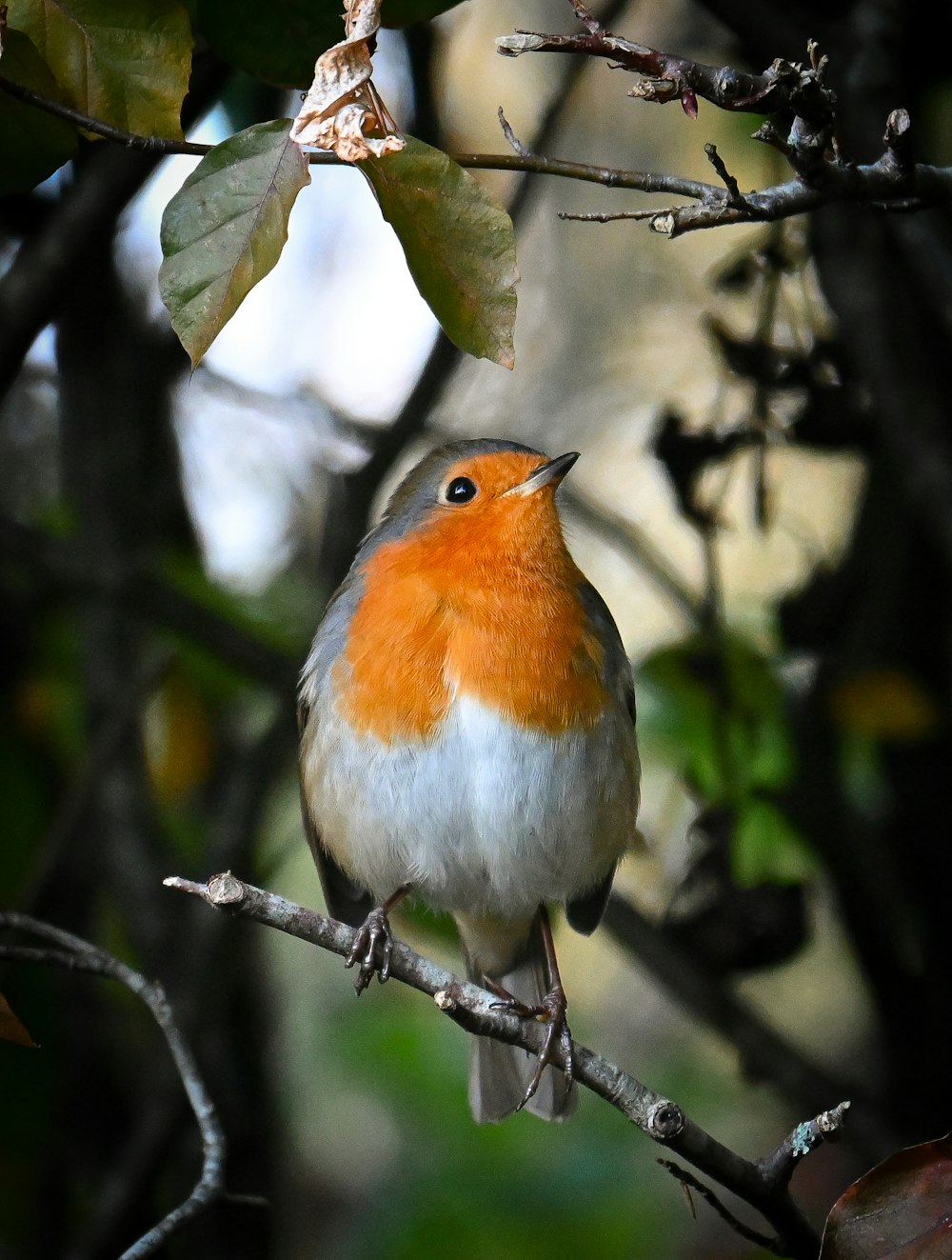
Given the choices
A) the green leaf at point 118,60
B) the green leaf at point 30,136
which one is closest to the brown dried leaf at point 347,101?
the green leaf at point 118,60

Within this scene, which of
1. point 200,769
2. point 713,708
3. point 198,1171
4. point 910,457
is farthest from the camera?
point 200,769

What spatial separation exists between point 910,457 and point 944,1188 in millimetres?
1820

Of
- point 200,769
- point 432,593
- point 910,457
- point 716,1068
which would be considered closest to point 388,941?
point 432,593

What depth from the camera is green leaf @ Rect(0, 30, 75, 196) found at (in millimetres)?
1765

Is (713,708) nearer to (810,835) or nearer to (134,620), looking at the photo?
(810,835)

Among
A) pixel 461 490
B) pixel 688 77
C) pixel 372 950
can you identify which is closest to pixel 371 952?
pixel 372 950

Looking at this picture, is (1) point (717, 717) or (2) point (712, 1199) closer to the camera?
(2) point (712, 1199)

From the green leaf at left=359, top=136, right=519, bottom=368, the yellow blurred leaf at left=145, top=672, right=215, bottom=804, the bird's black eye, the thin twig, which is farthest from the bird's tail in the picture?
the green leaf at left=359, top=136, right=519, bottom=368

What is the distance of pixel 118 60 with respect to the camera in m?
1.78

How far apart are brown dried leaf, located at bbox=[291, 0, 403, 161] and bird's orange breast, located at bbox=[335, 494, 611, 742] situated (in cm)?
128

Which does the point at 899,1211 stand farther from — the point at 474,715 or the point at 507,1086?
the point at 507,1086

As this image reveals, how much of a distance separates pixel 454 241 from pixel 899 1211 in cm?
132

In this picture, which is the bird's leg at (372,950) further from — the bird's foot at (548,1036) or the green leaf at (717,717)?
the green leaf at (717,717)

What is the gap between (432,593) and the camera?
2.74 metres
